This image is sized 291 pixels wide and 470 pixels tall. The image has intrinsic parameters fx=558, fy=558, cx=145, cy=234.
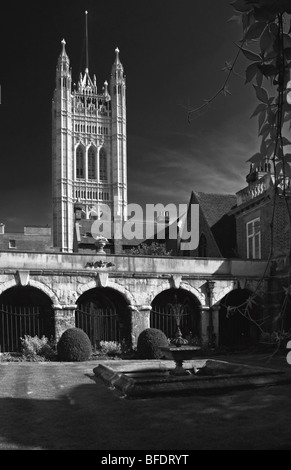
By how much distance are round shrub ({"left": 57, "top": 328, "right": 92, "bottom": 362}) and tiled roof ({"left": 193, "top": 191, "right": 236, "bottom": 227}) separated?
13.5m

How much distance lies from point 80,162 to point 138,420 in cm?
11301

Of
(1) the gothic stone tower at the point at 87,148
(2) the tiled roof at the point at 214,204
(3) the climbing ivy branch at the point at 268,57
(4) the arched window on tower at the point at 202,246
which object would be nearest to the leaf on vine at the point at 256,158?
(3) the climbing ivy branch at the point at 268,57

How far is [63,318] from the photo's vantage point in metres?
24.6

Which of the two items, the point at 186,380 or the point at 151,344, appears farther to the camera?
the point at 151,344

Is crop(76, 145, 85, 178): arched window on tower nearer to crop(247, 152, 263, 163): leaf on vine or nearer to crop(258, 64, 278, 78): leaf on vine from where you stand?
crop(247, 152, 263, 163): leaf on vine

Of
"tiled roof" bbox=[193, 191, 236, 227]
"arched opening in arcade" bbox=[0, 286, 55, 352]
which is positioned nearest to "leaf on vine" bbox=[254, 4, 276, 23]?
"arched opening in arcade" bbox=[0, 286, 55, 352]

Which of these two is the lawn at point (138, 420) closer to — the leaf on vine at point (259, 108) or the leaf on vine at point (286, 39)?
the leaf on vine at point (259, 108)

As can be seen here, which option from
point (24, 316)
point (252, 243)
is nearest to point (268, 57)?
point (24, 316)

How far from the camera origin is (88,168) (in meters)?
121

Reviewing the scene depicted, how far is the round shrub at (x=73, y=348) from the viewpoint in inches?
871

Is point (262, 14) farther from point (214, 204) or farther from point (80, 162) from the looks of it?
point (80, 162)

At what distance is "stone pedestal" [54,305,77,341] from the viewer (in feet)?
80.3
